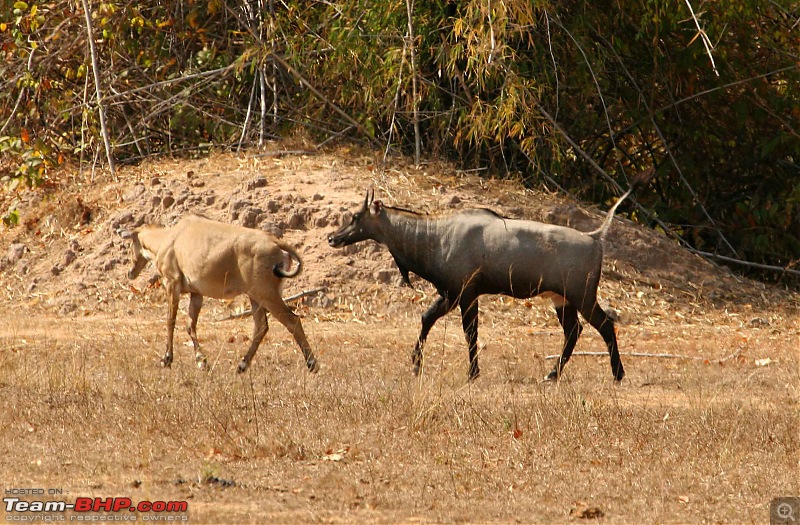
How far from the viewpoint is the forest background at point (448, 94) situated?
16.0 m

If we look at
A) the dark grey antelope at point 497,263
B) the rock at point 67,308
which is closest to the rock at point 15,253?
the rock at point 67,308

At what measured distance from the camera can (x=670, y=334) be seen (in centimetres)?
1341

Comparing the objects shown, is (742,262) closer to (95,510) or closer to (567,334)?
(567,334)

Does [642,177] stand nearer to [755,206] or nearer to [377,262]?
[377,262]

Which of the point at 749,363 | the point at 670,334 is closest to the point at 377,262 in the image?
the point at 670,334

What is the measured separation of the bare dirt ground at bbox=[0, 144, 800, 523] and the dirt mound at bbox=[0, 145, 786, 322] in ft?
0.12

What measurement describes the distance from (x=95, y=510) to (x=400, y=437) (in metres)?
2.28

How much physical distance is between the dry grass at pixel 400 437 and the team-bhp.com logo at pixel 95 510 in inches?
4.4

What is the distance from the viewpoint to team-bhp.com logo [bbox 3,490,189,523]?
5.92m

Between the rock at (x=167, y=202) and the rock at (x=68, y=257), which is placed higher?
the rock at (x=167, y=202)

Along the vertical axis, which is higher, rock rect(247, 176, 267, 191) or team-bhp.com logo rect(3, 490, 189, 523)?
team-bhp.com logo rect(3, 490, 189, 523)

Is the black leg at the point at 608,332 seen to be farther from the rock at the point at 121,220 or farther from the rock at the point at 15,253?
the rock at the point at 15,253

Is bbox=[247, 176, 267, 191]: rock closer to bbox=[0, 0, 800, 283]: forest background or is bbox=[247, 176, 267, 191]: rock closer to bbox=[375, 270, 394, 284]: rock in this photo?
bbox=[0, 0, 800, 283]: forest background

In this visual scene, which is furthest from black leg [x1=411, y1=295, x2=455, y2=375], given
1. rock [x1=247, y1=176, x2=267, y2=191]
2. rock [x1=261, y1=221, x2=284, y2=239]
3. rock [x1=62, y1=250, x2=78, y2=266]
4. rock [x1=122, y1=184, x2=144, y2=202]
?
rock [x1=122, y1=184, x2=144, y2=202]
